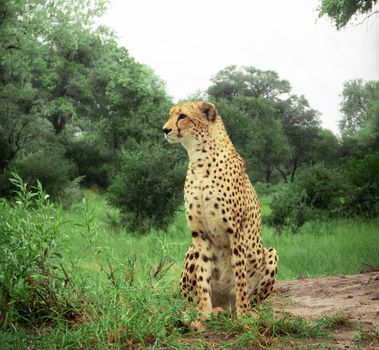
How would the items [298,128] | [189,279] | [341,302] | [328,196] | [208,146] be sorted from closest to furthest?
[208,146]
[189,279]
[341,302]
[328,196]
[298,128]

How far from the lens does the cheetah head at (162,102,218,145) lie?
4.07 metres

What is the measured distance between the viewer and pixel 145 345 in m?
3.66

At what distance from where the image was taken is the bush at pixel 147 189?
37.9ft

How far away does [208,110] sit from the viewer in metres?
4.14

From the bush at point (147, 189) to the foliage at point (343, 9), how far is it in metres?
5.02

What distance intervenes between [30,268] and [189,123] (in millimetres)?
1534

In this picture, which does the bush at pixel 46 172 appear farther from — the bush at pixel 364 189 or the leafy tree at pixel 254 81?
the leafy tree at pixel 254 81

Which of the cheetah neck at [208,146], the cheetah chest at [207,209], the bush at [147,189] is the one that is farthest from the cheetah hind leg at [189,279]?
the bush at [147,189]

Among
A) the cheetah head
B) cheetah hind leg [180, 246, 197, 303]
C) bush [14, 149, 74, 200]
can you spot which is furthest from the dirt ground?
bush [14, 149, 74, 200]

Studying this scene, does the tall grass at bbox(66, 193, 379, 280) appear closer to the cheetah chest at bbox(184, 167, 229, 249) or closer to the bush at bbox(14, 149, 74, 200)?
the cheetah chest at bbox(184, 167, 229, 249)

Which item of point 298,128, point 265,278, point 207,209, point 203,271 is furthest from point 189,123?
point 298,128

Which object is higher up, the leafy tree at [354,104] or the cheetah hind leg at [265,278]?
the leafy tree at [354,104]

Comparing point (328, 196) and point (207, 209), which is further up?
point (207, 209)

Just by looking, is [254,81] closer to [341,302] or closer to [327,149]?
[327,149]
